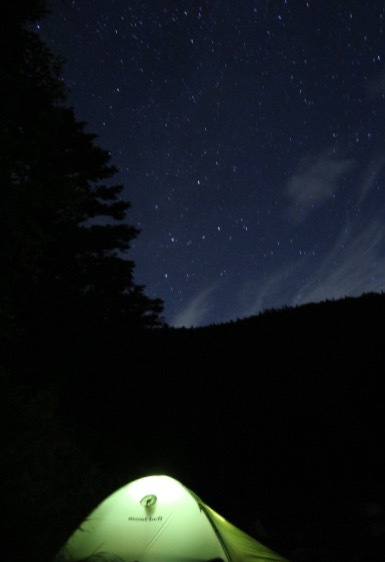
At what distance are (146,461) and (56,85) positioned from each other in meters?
6.89

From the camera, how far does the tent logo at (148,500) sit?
5.51 m

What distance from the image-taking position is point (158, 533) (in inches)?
209

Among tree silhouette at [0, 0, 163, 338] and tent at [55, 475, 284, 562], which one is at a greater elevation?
tree silhouette at [0, 0, 163, 338]

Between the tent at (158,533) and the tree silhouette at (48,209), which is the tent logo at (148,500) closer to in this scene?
the tent at (158,533)

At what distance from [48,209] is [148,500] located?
5092mm

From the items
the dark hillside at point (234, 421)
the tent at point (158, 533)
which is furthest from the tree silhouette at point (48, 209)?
the tent at point (158, 533)

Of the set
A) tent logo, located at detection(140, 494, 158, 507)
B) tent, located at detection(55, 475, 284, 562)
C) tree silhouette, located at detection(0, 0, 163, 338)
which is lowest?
tent, located at detection(55, 475, 284, 562)

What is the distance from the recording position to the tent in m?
5.07

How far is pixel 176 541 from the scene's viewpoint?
204 inches

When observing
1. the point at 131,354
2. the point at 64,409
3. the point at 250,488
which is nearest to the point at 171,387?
the point at 131,354

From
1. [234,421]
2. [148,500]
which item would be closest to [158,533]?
[148,500]

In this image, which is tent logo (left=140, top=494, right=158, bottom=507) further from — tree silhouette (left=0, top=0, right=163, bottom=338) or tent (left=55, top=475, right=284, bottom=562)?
tree silhouette (left=0, top=0, right=163, bottom=338)

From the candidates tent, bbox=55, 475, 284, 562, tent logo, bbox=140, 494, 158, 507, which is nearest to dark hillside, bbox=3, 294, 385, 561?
tent, bbox=55, 475, 284, 562

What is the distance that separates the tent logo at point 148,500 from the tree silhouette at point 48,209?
2.96 metres
